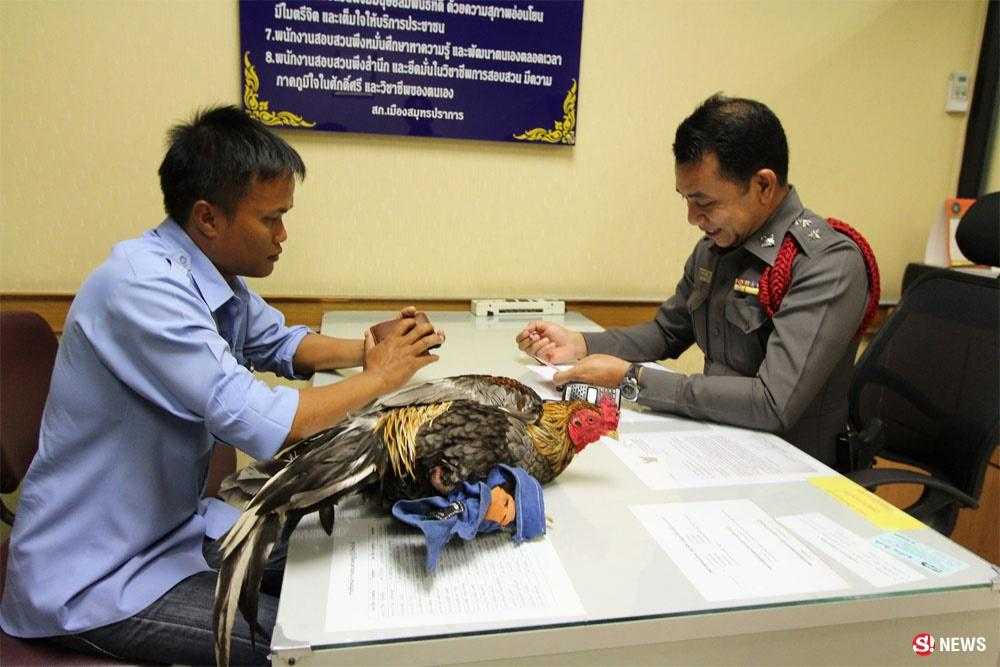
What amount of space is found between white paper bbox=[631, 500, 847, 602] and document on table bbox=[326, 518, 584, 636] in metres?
0.18

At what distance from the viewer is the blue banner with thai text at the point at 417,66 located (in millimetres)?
2064

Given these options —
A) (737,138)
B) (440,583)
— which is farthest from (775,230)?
(440,583)

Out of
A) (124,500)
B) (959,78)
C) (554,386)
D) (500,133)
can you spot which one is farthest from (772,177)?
(959,78)

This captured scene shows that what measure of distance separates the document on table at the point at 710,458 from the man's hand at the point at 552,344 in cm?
43

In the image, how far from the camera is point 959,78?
2557 millimetres

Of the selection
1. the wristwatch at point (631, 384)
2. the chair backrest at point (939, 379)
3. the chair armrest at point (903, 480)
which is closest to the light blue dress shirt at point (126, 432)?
the wristwatch at point (631, 384)

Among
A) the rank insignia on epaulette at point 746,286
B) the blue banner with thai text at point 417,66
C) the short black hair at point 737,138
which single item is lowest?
the rank insignia on epaulette at point 746,286

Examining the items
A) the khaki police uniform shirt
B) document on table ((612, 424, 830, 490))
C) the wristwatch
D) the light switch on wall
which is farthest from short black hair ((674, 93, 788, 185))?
the light switch on wall

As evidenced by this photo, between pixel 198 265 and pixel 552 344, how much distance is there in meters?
0.94

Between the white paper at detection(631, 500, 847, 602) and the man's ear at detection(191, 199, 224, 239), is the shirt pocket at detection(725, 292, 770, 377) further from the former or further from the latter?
the man's ear at detection(191, 199, 224, 239)

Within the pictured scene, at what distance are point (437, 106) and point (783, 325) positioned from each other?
1438 mm

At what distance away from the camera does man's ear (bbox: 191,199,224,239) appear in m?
1.06

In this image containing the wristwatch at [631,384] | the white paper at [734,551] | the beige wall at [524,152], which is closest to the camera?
the white paper at [734,551]

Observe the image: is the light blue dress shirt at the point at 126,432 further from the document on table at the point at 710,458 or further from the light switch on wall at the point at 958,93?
the light switch on wall at the point at 958,93
